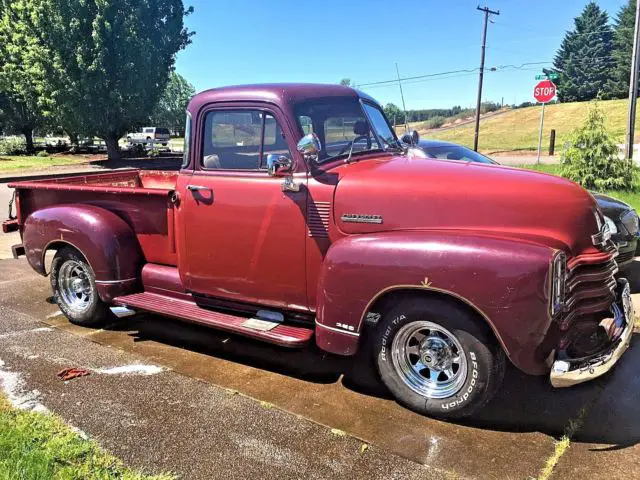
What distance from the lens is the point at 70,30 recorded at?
21547mm

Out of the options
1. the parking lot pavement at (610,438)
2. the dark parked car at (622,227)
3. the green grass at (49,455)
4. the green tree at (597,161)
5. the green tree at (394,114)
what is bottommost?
the parking lot pavement at (610,438)

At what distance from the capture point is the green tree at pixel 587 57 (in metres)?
61.2

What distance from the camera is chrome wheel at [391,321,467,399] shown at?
3168mm

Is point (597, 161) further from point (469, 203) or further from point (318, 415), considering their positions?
point (318, 415)

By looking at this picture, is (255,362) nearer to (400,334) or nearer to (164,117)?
(400,334)

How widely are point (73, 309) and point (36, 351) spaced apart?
76 cm

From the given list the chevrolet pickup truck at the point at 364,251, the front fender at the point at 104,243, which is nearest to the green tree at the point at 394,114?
the chevrolet pickup truck at the point at 364,251

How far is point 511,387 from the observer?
12.0ft

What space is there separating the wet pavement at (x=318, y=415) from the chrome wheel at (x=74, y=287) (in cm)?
56

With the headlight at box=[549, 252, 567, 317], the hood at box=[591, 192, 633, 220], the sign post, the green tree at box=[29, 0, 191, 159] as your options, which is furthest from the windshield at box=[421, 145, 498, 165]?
the green tree at box=[29, 0, 191, 159]

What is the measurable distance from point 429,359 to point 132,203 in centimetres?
295

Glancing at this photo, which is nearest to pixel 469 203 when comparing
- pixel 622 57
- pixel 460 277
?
pixel 460 277

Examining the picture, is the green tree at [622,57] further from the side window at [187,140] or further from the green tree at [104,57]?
the side window at [187,140]

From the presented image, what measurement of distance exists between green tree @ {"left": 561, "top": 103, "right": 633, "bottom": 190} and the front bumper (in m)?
7.60
